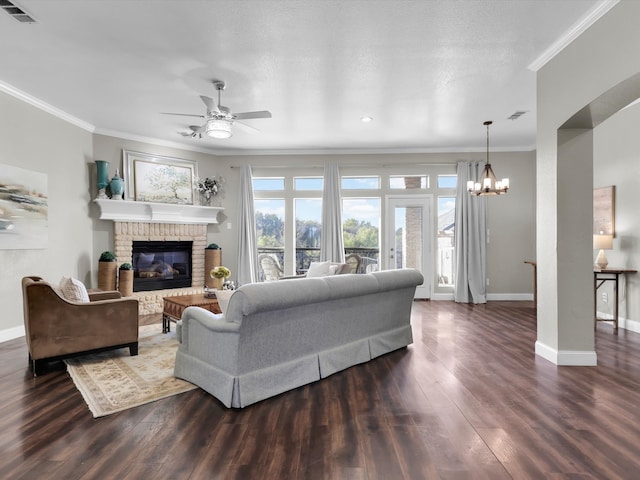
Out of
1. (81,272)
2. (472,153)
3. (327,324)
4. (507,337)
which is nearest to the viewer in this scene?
(327,324)

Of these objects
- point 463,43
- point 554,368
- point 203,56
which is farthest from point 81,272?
point 554,368

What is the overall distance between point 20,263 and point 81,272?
1.10 metres

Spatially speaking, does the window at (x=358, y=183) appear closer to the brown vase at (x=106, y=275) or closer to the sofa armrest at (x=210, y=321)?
the brown vase at (x=106, y=275)

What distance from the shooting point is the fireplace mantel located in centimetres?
593

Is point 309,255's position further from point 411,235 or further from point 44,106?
point 44,106

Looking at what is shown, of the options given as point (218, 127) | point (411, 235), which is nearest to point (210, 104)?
point (218, 127)

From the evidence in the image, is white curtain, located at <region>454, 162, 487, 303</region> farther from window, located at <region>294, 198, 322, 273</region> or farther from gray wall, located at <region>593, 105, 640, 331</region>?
window, located at <region>294, 198, 322, 273</region>

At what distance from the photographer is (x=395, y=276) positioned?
3.74 meters

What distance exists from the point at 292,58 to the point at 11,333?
468 centimetres

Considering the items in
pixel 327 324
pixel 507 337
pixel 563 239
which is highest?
pixel 563 239

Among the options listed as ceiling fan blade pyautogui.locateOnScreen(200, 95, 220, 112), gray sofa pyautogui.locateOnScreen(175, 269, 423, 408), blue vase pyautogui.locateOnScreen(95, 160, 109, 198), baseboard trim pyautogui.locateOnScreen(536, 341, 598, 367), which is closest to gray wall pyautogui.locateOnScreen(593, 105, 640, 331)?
baseboard trim pyautogui.locateOnScreen(536, 341, 598, 367)

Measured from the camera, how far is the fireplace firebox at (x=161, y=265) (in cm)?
643

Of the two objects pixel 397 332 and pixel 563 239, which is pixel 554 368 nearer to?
pixel 563 239

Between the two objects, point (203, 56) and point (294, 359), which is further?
point (203, 56)
